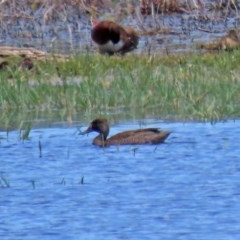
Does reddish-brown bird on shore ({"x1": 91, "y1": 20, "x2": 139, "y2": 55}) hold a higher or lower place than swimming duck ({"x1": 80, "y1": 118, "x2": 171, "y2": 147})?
lower

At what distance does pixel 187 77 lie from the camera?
13578mm

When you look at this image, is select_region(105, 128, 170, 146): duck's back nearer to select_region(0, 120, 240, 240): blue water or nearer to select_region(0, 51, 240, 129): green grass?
select_region(0, 120, 240, 240): blue water

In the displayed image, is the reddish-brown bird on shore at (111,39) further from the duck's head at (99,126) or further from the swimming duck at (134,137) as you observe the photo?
the swimming duck at (134,137)

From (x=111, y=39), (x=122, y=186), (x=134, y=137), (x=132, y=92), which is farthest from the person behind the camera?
(x=111, y=39)

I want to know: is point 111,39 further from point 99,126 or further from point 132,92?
point 99,126

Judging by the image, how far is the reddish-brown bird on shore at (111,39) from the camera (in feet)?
58.7

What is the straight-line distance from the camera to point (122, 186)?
9.31 m

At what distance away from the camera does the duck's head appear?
→ 11.3 m

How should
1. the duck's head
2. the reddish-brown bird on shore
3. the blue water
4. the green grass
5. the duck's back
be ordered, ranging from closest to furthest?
1. the blue water
2. the duck's back
3. the duck's head
4. the green grass
5. the reddish-brown bird on shore

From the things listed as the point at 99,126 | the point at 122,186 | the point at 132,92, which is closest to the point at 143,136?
the point at 99,126

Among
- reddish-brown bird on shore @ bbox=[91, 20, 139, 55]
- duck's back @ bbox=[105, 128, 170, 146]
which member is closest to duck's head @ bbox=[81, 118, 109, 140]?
duck's back @ bbox=[105, 128, 170, 146]

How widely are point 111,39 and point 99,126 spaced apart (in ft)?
21.9

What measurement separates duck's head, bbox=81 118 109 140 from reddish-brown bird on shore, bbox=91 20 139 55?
6447 millimetres

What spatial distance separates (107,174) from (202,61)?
18.3ft
